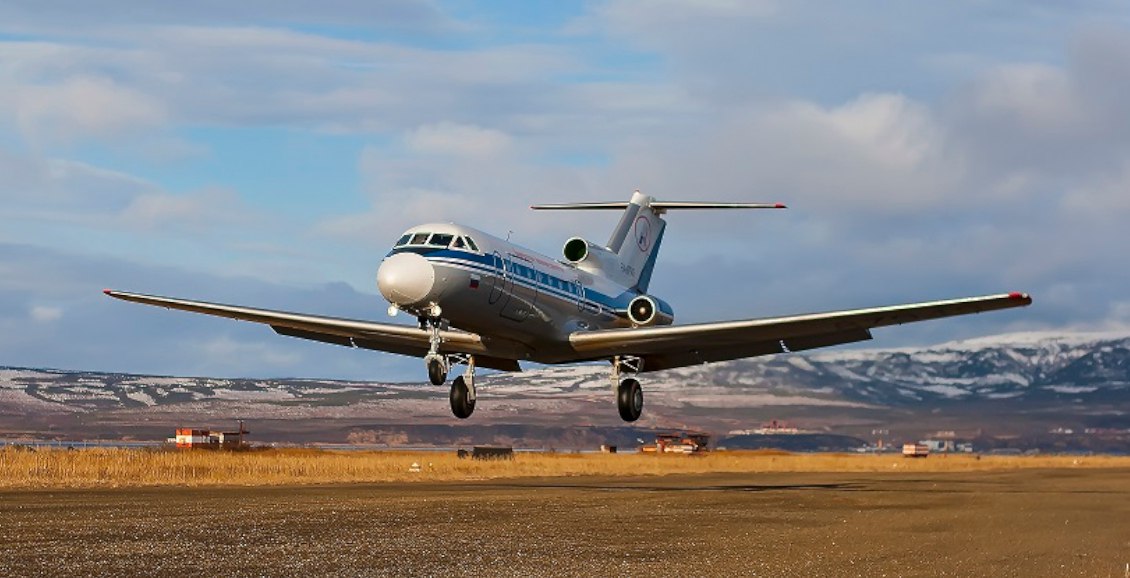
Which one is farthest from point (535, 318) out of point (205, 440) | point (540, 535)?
point (205, 440)

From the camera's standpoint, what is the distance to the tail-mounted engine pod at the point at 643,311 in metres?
47.8

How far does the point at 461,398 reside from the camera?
42.3m

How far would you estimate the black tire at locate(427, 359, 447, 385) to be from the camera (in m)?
38.5

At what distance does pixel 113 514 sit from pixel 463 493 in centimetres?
1207

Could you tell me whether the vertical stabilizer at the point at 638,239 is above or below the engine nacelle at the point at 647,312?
above

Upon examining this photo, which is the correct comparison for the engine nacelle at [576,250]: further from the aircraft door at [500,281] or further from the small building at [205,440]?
the small building at [205,440]

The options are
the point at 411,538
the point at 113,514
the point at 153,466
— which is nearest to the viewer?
the point at 411,538

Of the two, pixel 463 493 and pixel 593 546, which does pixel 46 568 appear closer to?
pixel 593 546

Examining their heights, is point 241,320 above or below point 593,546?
above

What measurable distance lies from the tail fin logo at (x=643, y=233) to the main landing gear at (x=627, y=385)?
9.40 meters

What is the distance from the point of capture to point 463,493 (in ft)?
123

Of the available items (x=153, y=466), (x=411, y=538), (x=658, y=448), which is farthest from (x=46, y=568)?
(x=658, y=448)

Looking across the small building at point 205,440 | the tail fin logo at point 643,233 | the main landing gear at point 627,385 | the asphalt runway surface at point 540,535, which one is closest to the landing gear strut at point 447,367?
the asphalt runway surface at point 540,535

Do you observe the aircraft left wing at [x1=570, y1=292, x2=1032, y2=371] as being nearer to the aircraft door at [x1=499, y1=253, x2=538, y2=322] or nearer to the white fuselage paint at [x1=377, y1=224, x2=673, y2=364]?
the white fuselage paint at [x1=377, y1=224, x2=673, y2=364]
